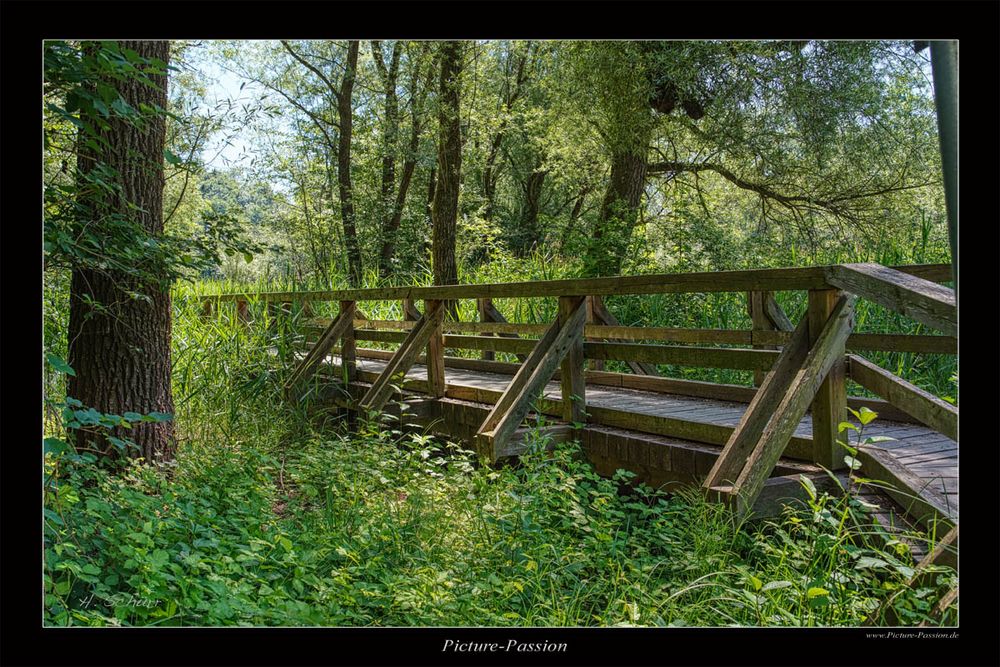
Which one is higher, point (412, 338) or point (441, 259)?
point (441, 259)

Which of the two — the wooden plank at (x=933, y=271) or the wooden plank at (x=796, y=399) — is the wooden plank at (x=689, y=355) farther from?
the wooden plank at (x=933, y=271)

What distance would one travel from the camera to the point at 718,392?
5348mm

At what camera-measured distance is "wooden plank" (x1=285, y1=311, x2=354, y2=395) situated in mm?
7283

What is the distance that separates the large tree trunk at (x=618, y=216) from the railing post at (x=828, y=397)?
6.46 m

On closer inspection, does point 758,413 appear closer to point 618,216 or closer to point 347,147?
point 618,216

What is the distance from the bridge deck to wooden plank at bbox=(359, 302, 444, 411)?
429 mm

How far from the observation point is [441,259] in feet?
36.7

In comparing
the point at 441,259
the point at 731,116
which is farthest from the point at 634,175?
the point at 441,259

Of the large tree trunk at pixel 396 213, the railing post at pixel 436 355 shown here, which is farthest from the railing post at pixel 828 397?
the large tree trunk at pixel 396 213

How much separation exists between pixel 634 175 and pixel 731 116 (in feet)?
6.17

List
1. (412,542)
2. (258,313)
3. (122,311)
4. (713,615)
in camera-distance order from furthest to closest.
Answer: (258,313)
(122,311)
(412,542)
(713,615)

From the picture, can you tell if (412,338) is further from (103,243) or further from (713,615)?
(713,615)

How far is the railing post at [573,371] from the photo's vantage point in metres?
5.02
